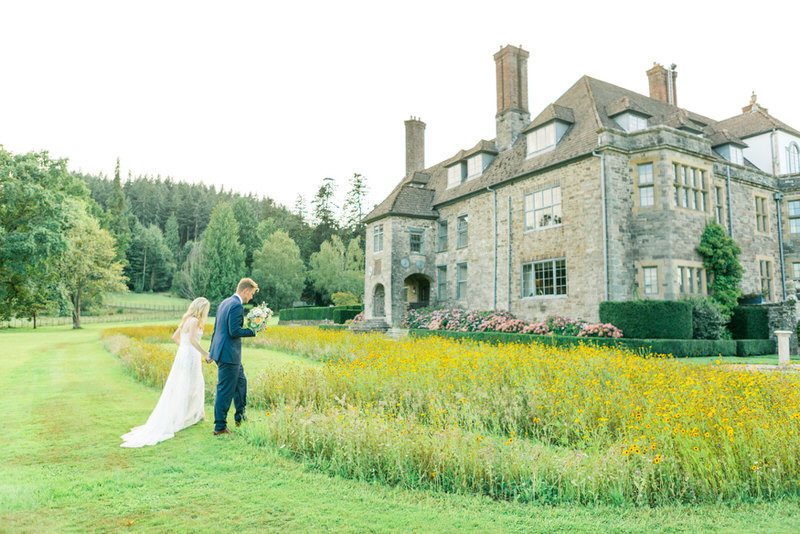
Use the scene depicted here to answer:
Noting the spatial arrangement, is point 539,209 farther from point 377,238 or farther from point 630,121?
point 377,238

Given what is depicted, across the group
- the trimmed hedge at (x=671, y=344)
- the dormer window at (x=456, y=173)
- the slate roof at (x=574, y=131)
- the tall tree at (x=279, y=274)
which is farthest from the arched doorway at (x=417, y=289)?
the tall tree at (x=279, y=274)

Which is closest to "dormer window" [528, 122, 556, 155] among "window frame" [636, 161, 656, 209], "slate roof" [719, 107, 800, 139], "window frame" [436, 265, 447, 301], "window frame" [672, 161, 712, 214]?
"window frame" [636, 161, 656, 209]

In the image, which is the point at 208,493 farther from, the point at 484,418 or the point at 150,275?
the point at 150,275

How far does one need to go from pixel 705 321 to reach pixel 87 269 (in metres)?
44.1

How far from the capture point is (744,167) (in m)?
21.2

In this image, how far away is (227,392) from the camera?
21.8ft

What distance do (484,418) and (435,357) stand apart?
3.04 m

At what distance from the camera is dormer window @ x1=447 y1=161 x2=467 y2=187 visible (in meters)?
27.1

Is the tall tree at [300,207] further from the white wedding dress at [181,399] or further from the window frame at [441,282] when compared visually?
the white wedding dress at [181,399]

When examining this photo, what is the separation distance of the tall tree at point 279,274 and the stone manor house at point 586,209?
23.8 meters

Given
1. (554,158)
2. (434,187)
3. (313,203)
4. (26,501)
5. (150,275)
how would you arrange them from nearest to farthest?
(26,501)
(554,158)
(434,187)
(313,203)
(150,275)

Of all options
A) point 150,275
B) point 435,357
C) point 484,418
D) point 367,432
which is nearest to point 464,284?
point 435,357

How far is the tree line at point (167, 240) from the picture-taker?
87.1 ft

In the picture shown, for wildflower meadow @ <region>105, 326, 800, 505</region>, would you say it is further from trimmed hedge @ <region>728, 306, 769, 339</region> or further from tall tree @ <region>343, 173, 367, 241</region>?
tall tree @ <region>343, 173, 367, 241</region>
